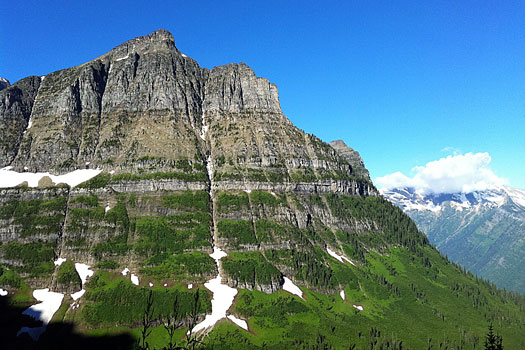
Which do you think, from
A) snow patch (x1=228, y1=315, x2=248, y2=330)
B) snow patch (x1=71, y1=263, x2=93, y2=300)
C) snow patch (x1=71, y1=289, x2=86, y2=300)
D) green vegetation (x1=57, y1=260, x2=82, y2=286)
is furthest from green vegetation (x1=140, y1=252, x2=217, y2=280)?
green vegetation (x1=57, y1=260, x2=82, y2=286)

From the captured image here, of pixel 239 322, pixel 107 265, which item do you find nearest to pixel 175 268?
pixel 107 265

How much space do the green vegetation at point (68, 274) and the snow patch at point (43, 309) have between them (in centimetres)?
711

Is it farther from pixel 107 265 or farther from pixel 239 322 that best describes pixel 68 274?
pixel 239 322

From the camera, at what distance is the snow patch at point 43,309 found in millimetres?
155375

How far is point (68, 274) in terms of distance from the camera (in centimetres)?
18212

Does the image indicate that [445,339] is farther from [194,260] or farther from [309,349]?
[194,260]

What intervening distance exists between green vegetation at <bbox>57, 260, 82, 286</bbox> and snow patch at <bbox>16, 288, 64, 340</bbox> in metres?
7.11

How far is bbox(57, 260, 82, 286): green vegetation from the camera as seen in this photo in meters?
179

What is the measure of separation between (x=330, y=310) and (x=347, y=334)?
22508mm

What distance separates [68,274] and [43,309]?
65.6 ft

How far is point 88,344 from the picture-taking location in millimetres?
151375

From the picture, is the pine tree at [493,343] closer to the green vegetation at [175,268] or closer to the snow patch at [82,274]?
the green vegetation at [175,268]

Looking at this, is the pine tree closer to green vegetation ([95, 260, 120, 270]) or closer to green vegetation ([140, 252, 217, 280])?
green vegetation ([140, 252, 217, 280])

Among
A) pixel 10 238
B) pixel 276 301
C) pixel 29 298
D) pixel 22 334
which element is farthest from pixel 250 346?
pixel 10 238
